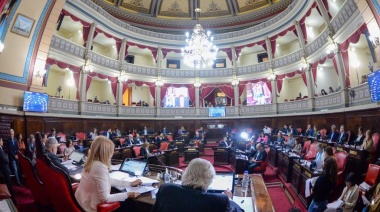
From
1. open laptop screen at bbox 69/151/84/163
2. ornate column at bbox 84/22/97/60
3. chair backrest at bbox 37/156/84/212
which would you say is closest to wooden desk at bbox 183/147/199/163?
open laptop screen at bbox 69/151/84/163

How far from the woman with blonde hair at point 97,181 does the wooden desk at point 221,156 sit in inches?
318

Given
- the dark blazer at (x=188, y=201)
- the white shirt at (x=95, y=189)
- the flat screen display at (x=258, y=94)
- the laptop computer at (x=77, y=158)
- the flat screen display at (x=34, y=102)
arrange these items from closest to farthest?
the dark blazer at (x=188, y=201)
the white shirt at (x=95, y=189)
the laptop computer at (x=77, y=158)
the flat screen display at (x=34, y=102)
the flat screen display at (x=258, y=94)

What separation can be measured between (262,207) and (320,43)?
12178 mm

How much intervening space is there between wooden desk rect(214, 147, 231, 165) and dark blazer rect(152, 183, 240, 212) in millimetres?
8502

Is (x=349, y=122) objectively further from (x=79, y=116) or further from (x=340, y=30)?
(x=79, y=116)

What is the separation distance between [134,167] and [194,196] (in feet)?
6.26

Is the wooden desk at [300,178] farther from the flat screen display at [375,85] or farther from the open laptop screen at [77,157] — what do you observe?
the open laptop screen at [77,157]

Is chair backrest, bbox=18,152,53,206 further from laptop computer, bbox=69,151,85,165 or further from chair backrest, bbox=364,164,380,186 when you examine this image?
chair backrest, bbox=364,164,380,186

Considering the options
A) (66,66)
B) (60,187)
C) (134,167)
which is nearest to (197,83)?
(66,66)

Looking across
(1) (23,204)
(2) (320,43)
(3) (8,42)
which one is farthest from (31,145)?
(2) (320,43)

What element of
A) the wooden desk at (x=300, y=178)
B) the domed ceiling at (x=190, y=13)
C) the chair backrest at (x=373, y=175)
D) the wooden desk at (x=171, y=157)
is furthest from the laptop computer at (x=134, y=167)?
the domed ceiling at (x=190, y=13)

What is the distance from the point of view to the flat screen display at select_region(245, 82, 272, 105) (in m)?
16.3

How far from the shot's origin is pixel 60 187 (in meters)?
2.14

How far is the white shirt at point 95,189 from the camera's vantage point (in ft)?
6.61
